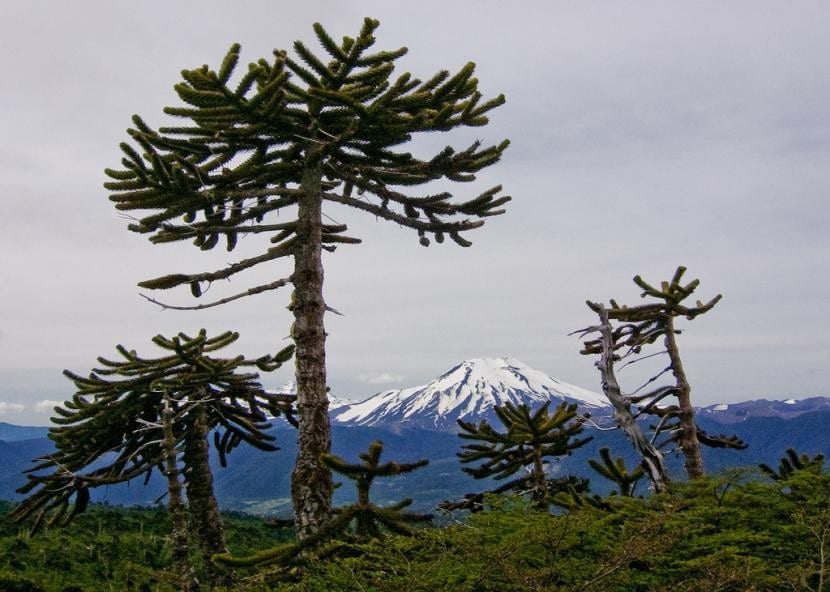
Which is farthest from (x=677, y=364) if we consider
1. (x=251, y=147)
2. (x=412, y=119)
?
(x=251, y=147)

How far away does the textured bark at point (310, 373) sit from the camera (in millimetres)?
8133

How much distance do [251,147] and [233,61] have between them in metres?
1.80

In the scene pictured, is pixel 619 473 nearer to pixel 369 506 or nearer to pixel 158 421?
pixel 369 506

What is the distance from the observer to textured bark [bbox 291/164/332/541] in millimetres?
8133

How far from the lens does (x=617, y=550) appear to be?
5.75 m

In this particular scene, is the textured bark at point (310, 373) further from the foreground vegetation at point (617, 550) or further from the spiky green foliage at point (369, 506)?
the foreground vegetation at point (617, 550)

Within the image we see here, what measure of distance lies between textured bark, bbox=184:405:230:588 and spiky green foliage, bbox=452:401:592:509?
4.69m

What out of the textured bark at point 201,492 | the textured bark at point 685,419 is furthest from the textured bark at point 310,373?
the textured bark at point 685,419

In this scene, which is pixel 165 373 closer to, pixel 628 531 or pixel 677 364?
pixel 628 531

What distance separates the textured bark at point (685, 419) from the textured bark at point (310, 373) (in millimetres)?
9006

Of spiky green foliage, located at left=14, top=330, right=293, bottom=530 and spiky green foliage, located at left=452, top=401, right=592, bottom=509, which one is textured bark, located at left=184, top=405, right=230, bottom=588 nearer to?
spiky green foliage, located at left=14, top=330, right=293, bottom=530

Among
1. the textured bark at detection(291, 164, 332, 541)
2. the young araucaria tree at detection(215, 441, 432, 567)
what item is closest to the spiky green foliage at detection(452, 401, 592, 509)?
the young araucaria tree at detection(215, 441, 432, 567)

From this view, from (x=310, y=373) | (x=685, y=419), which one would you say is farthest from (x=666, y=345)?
(x=310, y=373)

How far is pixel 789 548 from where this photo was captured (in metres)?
→ 6.87
